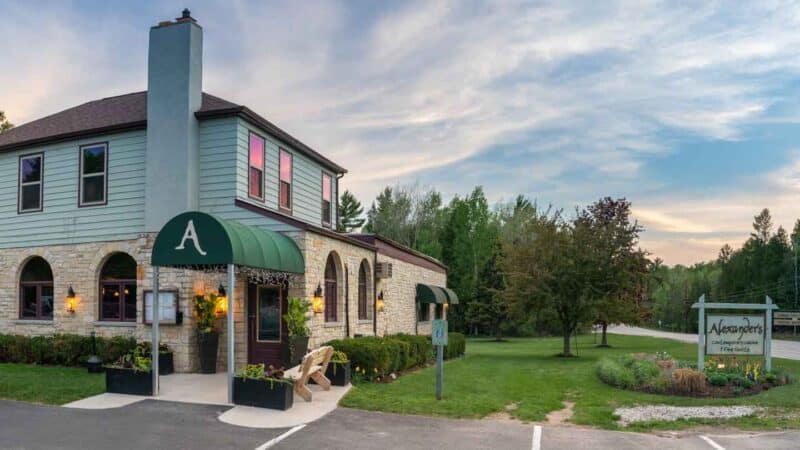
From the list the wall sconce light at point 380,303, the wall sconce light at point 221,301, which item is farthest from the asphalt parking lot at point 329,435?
the wall sconce light at point 380,303

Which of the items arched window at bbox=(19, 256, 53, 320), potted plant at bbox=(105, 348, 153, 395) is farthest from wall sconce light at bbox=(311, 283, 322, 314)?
arched window at bbox=(19, 256, 53, 320)

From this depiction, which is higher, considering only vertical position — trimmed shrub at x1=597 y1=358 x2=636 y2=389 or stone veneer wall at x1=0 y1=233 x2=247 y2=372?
stone veneer wall at x1=0 y1=233 x2=247 y2=372

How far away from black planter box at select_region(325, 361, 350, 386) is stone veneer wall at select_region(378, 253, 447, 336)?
6.46m

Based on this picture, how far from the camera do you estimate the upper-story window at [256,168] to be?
15422 mm

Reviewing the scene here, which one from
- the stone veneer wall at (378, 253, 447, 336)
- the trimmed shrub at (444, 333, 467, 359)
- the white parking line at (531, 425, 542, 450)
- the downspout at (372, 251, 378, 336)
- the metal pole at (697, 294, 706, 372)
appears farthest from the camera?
the trimmed shrub at (444, 333, 467, 359)

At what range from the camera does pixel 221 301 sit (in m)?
14.4

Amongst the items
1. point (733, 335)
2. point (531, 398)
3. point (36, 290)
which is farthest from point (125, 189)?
point (733, 335)

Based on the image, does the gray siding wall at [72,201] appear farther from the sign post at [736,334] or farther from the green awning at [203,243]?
the sign post at [736,334]

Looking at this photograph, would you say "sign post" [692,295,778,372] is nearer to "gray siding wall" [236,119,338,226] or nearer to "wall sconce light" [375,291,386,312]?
"wall sconce light" [375,291,386,312]

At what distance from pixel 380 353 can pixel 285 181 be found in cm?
598

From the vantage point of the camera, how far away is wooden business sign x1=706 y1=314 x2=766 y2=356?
44.1ft

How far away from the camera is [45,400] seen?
36.1 ft

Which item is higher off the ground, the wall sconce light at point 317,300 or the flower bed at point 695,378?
the wall sconce light at point 317,300

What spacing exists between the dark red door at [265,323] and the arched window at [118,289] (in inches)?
131
